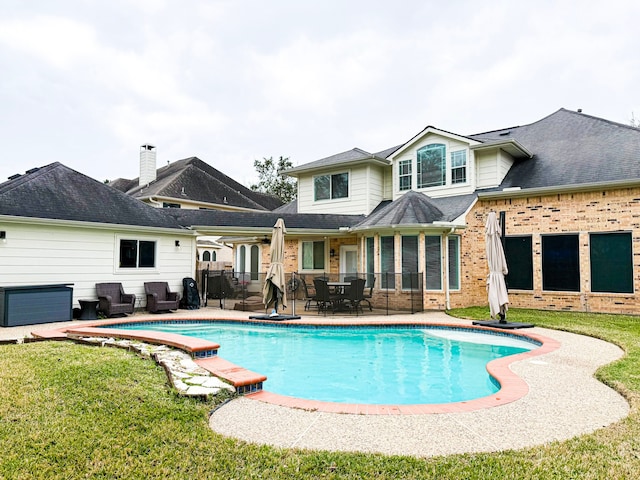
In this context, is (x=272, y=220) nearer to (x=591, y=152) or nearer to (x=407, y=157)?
(x=407, y=157)

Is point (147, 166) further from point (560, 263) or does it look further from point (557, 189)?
point (560, 263)

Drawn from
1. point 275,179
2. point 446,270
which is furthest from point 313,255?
point 275,179

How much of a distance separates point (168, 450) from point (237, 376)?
195cm

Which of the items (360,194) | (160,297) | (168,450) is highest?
(360,194)

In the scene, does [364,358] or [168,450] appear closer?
[168,450]

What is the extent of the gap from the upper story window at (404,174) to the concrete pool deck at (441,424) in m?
12.1

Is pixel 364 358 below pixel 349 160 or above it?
below

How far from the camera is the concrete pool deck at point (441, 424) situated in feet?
11.4

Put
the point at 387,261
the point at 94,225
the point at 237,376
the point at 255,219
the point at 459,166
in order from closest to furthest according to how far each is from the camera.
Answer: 1. the point at 237,376
2. the point at 94,225
3. the point at 387,261
4. the point at 459,166
5. the point at 255,219

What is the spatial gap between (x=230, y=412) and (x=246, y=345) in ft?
17.6

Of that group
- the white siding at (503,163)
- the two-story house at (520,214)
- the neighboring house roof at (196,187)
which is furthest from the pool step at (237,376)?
the neighboring house roof at (196,187)

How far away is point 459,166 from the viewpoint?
1556cm

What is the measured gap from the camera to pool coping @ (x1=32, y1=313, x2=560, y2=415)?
4.42 metres

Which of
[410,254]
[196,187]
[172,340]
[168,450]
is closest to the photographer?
[168,450]
